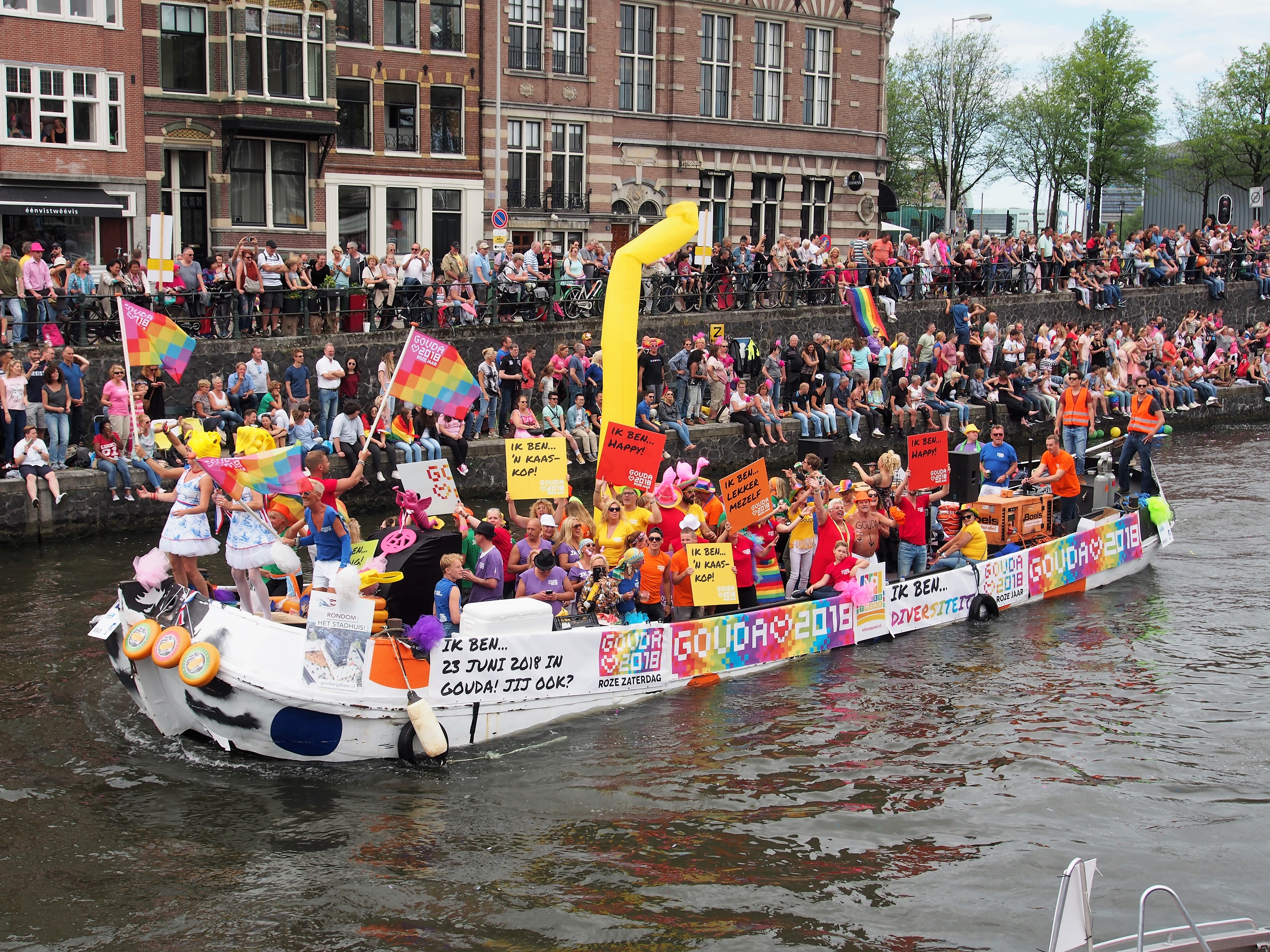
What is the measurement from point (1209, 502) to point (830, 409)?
6.79 meters

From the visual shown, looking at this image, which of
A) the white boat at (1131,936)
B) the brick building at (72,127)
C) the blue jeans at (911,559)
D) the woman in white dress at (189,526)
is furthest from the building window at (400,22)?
the white boat at (1131,936)

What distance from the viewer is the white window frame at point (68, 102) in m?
25.0

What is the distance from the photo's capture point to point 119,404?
18094 mm

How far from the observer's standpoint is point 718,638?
39.7 ft

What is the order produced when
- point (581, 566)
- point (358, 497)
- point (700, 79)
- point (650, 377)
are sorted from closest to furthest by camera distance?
point (581, 566)
point (358, 497)
point (650, 377)
point (700, 79)

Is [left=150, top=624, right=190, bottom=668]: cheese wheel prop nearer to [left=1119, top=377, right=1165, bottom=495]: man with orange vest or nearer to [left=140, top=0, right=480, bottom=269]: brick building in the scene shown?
[left=1119, top=377, right=1165, bottom=495]: man with orange vest

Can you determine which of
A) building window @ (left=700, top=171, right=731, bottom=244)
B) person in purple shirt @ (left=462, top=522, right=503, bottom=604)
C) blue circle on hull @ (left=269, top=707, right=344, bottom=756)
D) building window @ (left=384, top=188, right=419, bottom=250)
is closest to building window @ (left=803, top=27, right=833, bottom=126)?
building window @ (left=700, top=171, right=731, bottom=244)

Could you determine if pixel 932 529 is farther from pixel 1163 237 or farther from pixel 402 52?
pixel 1163 237

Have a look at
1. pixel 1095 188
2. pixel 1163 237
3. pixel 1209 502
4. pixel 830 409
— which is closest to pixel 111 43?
pixel 830 409

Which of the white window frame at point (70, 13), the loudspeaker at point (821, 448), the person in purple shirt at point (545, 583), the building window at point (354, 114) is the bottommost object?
the person in purple shirt at point (545, 583)

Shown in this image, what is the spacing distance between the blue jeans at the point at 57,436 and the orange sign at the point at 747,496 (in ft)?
32.0

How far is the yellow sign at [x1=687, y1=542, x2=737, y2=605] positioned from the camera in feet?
39.3

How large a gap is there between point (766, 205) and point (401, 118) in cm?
1128

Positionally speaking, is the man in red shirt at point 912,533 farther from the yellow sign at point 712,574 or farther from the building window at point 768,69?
the building window at point 768,69
